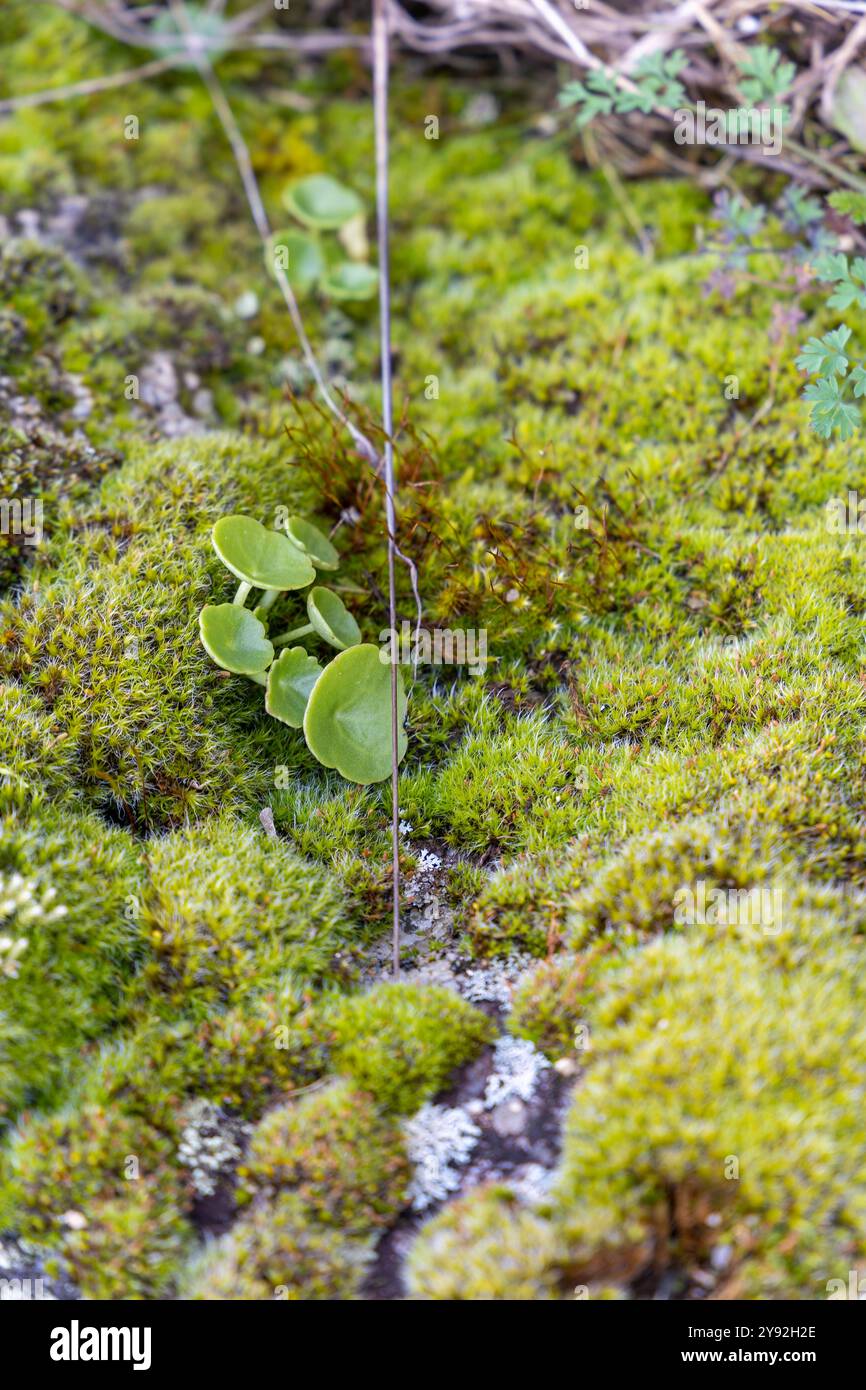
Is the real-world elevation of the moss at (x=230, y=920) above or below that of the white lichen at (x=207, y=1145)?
above

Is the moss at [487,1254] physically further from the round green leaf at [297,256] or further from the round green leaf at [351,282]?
the round green leaf at [297,256]

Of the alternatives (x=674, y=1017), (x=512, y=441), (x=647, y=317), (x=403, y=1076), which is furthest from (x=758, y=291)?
(x=403, y=1076)

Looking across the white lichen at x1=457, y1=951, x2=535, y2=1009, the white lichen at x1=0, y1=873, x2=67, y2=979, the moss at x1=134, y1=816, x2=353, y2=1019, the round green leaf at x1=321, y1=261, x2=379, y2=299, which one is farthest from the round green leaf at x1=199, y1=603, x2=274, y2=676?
the round green leaf at x1=321, y1=261, x2=379, y2=299

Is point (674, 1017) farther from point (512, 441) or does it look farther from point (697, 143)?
point (697, 143)

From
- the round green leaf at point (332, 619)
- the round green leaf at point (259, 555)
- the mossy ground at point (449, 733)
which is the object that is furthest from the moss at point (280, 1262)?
the round green leaf at point (259, 555)

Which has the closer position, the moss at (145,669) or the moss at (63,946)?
the moss at (63,946)

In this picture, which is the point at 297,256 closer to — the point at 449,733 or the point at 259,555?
the point at 259,555

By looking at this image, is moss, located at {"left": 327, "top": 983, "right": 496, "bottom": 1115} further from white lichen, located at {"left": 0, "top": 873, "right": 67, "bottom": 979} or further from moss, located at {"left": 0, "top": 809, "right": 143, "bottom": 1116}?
white lichen, located at {"left": 0, "top": 873, "right": 67, "bottom": 979}
